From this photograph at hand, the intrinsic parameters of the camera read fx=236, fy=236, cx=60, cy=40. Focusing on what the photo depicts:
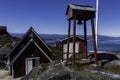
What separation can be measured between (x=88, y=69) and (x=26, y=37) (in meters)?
20.0

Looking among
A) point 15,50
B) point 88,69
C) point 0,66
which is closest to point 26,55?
point 15,50

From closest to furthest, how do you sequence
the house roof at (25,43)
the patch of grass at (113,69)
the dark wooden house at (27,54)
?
the patch of grass at (113,69) < the dark wooden house at (27,54) < the house roof at (25,43)

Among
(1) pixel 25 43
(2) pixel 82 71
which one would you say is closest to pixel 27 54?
(1) pixel 25 43

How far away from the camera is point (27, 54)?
36562mm

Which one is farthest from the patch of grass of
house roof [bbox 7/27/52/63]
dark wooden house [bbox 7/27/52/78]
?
house roof [bbox 7/27/52/63]

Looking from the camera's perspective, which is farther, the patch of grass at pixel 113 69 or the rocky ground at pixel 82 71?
the patch of grass at pixel 113 69

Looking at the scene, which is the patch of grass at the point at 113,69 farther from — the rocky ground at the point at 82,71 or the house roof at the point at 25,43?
the house roof at the point at 25,43

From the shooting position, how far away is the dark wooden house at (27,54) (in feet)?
117

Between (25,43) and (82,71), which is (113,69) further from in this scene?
(25,43)

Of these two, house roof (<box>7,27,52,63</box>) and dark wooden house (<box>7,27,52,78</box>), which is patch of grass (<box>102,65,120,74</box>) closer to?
dark wooden house (<box>7,27,52,78</box>)

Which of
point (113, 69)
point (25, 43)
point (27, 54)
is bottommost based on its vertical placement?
point (27, 54)

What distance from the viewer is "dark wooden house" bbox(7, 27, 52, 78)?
35812mm

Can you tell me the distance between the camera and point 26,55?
1436 inches

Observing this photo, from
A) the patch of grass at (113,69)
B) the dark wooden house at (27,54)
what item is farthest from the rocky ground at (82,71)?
the dark wooden house at (27,54)
